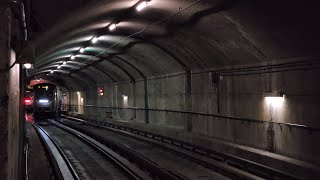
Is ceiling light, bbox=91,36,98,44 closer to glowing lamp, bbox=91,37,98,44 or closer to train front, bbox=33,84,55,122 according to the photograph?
glowing lamp, bbox=91,37,98,44

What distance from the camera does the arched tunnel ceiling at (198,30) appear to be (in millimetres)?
9086

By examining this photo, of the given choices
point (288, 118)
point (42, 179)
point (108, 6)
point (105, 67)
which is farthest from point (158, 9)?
point (105, 67)

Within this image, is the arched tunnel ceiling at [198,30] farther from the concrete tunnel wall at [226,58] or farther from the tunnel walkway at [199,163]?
the tunnel walkway at [199,163]

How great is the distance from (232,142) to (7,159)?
9.78 m

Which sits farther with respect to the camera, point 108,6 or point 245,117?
point 245,117

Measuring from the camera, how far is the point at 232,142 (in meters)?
13.3

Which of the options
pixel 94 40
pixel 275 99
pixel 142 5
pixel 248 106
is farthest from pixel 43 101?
pixel 275 99

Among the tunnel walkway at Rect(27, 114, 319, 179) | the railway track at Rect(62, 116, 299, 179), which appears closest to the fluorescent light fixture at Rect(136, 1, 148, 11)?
the tunnel walkway at Rect(27, 114, 319, 179)

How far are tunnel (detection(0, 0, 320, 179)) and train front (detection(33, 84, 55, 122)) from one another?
59.3ft

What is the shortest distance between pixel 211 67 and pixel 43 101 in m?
26.2

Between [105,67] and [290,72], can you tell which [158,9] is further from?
[105,67]

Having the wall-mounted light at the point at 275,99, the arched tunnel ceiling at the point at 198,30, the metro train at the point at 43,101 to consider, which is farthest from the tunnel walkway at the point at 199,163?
the metro train at the point at 43,101

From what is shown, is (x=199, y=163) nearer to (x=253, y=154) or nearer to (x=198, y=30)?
(x=253, y=154)

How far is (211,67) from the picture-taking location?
1476cm
